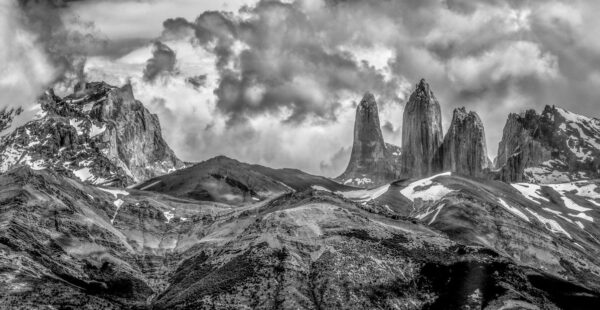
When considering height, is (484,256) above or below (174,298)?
above

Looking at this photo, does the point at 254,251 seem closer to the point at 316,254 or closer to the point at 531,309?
the point at 316,254

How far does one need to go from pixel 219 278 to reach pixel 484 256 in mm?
69007

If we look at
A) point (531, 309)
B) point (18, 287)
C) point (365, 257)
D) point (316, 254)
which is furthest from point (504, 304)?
point (18, 287)

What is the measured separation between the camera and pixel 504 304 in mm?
169875

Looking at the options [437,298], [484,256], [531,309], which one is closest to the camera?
[531,309]

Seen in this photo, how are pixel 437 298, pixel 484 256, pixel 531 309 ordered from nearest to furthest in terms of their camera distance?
pixel 531 309 < pixel 437 298 < pixel 484 256

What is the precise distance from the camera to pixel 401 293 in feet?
595

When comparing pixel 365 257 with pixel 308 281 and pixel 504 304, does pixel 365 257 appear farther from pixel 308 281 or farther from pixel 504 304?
pixel 504 304

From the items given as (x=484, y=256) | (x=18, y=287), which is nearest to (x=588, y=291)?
(x=484, y=256)

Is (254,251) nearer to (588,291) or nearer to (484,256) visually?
(484,256)

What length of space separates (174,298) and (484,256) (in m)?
80.4

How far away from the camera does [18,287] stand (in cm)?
16712

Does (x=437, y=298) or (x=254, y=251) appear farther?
(x=254, y=251)

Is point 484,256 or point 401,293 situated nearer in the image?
point 401,293
